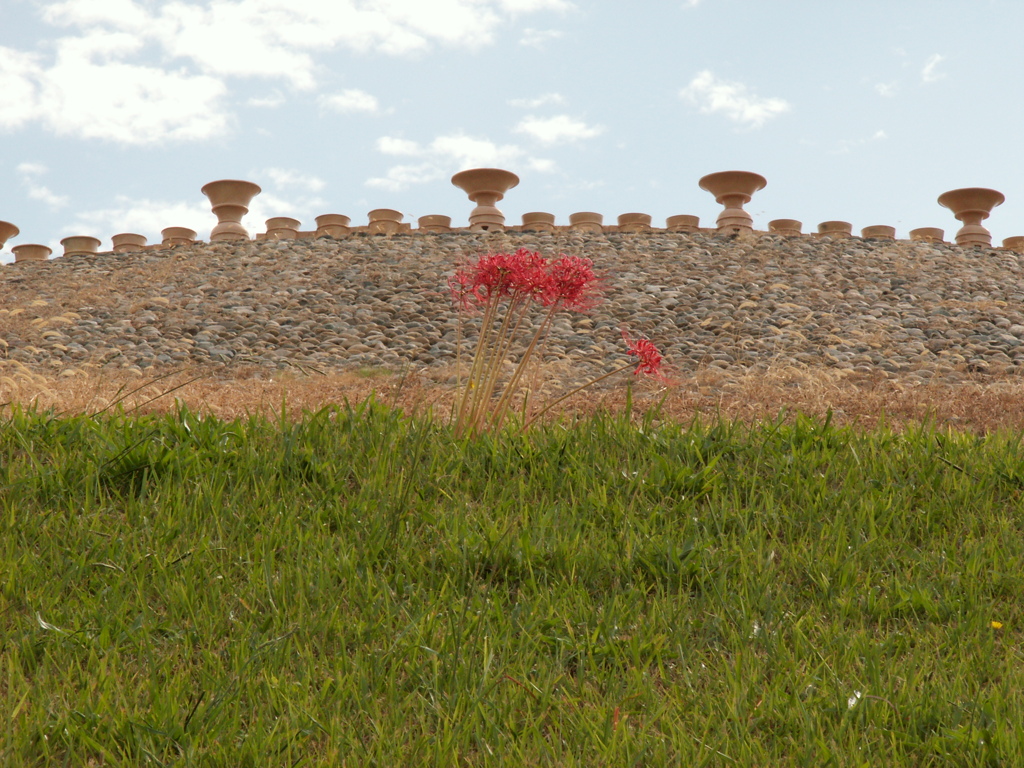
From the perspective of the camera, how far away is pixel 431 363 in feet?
25.8

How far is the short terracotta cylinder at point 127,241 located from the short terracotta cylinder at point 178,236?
435 millimetres

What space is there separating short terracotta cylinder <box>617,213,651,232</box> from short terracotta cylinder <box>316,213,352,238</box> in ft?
13.8

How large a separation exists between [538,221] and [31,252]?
8.19m

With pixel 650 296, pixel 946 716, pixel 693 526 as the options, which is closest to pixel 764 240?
pixel 650 296

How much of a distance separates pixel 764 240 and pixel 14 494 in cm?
1113

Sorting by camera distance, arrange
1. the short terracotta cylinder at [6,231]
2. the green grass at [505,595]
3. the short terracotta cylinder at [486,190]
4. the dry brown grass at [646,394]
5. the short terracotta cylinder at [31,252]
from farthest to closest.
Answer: the short terracotta cylinder at [6,231], the short terracotta cylinder at [31,252], the short terracotta cylinder at [486,190], the dry brown grass at [646,394], the green grass at [505,595]

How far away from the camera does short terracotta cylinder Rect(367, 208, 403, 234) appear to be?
42.6 ft

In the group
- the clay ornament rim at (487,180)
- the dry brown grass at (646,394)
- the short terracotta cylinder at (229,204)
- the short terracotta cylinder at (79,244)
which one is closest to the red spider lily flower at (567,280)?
the dry brown grass at (646,394)

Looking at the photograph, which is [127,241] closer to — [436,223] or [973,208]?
[436,223]

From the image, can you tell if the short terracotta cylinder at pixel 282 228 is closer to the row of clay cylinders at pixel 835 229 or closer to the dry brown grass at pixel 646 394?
the dry brown grass at pixel 646 394

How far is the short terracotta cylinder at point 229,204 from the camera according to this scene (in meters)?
13.3

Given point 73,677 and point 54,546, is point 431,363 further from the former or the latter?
point 73,677

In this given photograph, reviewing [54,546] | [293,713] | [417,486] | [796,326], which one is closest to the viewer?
[293,713]

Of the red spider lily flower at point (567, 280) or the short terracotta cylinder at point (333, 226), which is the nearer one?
the red spider lily flower at point (567, 280)
